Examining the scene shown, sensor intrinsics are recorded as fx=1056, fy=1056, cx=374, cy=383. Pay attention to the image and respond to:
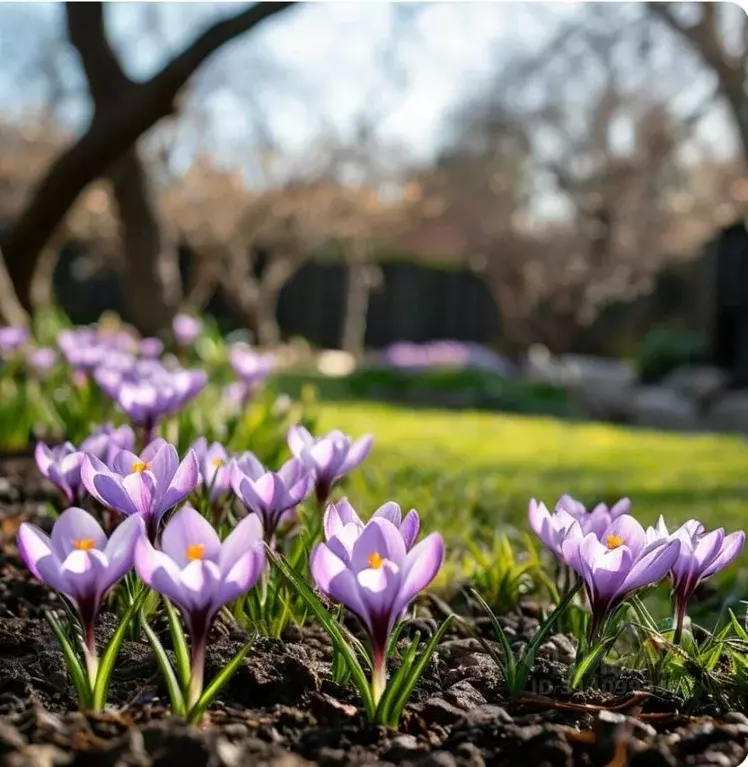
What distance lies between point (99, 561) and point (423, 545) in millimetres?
383

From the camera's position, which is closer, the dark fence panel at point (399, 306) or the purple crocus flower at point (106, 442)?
the purple crocus flower at point (106, 442)

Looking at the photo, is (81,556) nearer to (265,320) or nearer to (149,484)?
(149,484)

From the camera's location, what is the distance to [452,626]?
6.52ft

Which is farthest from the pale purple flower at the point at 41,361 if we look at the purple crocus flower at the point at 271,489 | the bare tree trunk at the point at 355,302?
the bare tree trunk at the point at 355,302

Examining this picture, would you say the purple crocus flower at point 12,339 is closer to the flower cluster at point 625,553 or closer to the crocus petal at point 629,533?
the flower cluster at point 625,553

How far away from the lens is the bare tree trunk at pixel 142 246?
22.7ft

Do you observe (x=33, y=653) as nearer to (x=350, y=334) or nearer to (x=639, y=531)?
(x=639, y=531)

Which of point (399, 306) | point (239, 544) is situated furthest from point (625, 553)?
point (399, 306)

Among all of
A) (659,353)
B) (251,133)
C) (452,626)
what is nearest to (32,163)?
(251,133)

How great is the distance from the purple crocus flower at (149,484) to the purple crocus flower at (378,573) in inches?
11.9

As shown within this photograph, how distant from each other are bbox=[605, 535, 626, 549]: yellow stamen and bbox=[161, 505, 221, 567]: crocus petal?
0.56 meters

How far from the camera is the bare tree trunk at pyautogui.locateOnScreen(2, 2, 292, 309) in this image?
4.76 meters

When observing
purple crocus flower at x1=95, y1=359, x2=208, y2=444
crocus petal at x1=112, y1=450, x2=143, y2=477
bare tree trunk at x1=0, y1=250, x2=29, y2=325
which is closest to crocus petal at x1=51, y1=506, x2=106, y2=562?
crocus petal at x1=112, y1=450, x2=143, y2=477

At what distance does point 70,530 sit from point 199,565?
204mm
